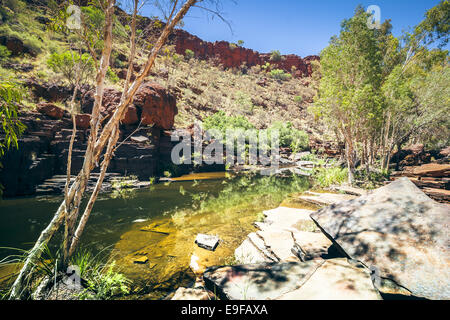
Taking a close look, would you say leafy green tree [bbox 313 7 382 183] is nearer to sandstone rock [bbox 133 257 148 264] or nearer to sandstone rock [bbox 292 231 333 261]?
sandstone rock [bbox 292 231 333 261]

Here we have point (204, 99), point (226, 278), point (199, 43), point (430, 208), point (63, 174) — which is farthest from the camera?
point (199, 43)

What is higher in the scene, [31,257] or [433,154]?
[433,154]

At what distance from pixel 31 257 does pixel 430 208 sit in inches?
206

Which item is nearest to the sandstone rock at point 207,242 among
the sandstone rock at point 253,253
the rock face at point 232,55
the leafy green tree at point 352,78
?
the sandstone rock at point 253,253

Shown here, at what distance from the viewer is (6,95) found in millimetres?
2219

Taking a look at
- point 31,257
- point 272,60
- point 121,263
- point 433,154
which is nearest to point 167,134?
point 121,263

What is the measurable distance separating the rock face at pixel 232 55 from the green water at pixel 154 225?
50.8 m

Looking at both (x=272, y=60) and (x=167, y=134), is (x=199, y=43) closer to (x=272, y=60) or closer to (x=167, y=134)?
(x=272, y=60)

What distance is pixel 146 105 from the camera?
14344mm

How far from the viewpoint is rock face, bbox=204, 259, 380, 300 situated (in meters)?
1.83

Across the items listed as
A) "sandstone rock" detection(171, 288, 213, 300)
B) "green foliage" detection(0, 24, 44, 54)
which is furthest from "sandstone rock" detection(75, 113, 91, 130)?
"green foliage" detection(0, 24, 44, 54)

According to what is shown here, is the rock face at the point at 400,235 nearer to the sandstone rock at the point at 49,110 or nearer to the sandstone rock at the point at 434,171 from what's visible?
the sandstone rock at the point at 434,171

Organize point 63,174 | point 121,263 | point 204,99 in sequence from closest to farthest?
point 121,263
point 63,174
point 204,99

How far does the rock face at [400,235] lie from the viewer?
1.98m
